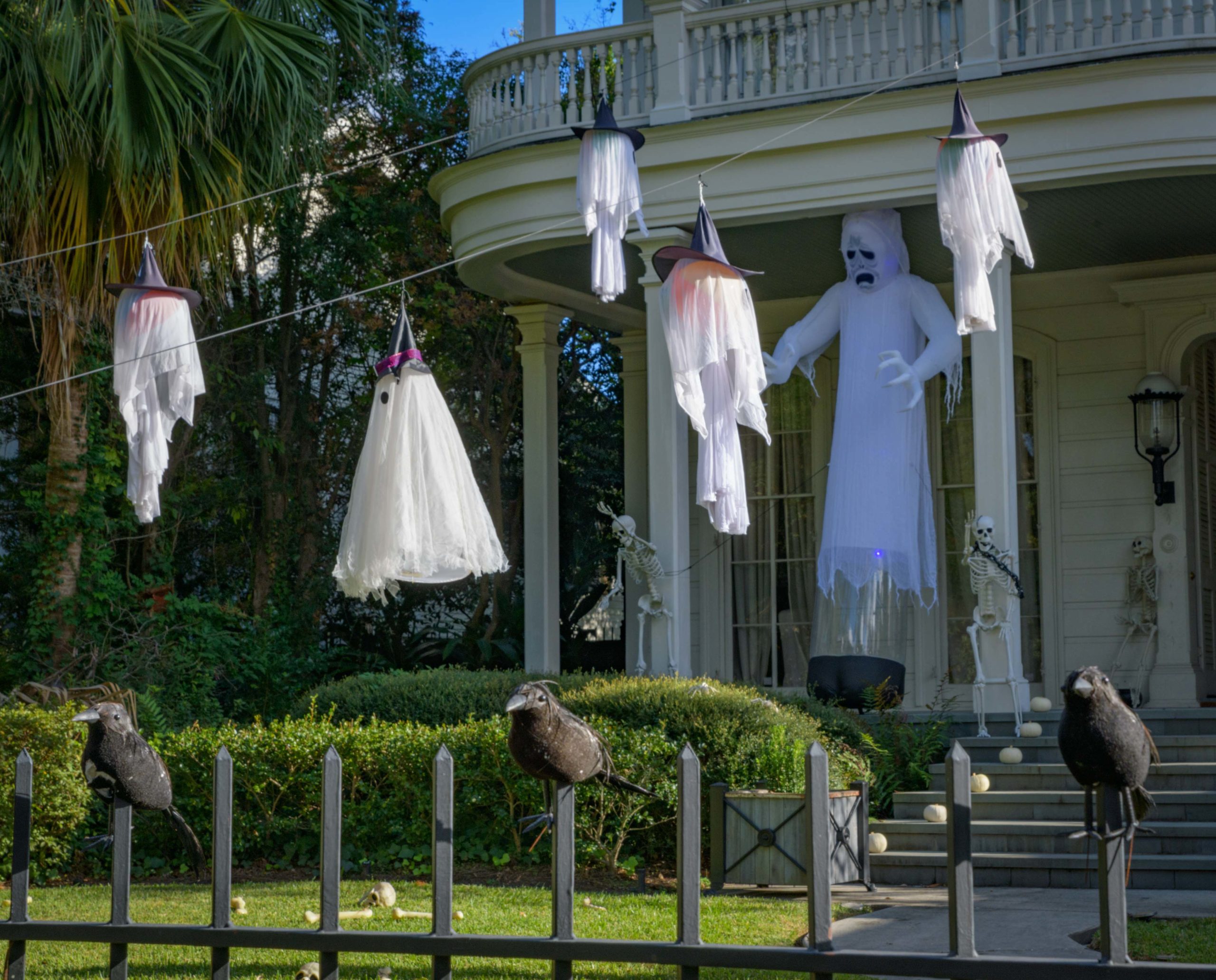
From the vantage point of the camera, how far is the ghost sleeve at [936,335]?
9.59 metres

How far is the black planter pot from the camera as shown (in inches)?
370

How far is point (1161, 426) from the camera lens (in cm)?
1052

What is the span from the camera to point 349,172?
1444cm

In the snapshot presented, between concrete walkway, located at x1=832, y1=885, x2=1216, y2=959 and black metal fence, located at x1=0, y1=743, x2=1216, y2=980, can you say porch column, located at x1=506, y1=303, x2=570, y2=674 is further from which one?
black metal fence, located at x1=0, y1=743, x2=1216, y2=980

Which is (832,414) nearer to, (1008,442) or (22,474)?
(1008,442)

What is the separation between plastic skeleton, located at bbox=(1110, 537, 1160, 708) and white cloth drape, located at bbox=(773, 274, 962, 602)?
1743mm

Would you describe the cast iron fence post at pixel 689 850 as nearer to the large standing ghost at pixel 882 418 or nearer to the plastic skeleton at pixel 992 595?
the plastic skeleton at pixel 992 595

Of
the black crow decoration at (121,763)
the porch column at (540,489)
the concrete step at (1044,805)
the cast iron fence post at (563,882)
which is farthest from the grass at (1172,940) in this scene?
the porch column at (540,489)

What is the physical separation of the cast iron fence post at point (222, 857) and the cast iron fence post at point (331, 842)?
249 mm

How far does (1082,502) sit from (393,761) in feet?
19.1

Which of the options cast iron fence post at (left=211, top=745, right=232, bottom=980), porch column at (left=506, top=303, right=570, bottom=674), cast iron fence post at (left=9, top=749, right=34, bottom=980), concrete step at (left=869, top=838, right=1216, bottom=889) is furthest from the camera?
porch column at (left=506, top=303, right=570, bottom=674)

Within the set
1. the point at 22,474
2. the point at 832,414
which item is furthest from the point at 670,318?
the point at 22,474

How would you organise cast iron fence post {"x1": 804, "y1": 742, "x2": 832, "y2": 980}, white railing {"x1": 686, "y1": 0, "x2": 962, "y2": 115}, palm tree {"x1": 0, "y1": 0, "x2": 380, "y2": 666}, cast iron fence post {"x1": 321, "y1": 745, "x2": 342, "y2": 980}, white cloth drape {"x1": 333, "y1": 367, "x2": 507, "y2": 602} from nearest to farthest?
cast iron fence post {"x1": 804, "y1": 742, "x2": 832, "y2": 980} → cast iron fence post {"x1": 321, "y1": 745, "x2": 342, "y2": 980} → white cloth drape {"x1": 333, "y1": 367, "x2": 507, "y2": 602} → palm tree {"x1": 0, "y1": 0, "x2": 380, "y2": 666} → white railing {"x1": 686, "y1": 0, "x2": 962, "y2": 115}

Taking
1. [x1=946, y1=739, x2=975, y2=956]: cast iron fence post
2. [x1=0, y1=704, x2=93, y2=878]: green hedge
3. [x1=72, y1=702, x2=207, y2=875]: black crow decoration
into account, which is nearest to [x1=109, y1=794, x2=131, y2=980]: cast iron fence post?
[x1=72, y1=702, x2=207, y2=875]: black crow decoration
